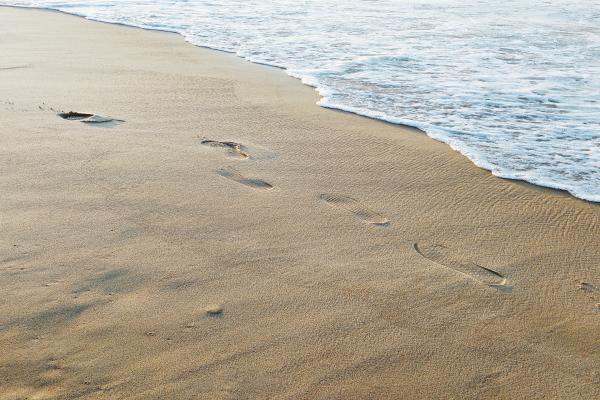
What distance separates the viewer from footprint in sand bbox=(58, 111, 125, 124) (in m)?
3.86

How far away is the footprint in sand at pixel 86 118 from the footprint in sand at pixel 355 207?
1.63m

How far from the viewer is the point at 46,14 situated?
26.8ft

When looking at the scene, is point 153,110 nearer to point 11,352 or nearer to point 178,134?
point 178,134

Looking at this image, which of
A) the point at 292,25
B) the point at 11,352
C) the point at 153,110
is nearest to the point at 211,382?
the point at 11,352

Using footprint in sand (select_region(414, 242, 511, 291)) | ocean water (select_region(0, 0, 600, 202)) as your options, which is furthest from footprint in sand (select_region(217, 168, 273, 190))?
ocean water (select_region(0, 0, 600, 202))

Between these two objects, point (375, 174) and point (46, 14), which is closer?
point (375, 174)

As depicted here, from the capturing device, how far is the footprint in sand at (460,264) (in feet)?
7.80

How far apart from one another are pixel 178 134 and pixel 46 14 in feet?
17.9

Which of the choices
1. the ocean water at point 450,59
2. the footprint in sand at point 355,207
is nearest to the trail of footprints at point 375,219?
the footprint in sand at point 355,207

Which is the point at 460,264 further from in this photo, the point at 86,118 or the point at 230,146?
the point at 86,118

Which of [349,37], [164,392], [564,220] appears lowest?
[164,392]

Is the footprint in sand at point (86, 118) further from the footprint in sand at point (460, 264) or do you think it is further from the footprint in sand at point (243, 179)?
the footprint in sand at point (460, 264)

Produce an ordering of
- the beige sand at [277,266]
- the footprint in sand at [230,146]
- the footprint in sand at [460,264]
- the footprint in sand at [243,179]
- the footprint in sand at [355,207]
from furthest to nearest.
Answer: the footprint in sand at [230,146] < the footprint in sand at [243,179] < the footprint in sand at [355,207] < the footprint in sand at [460,264] < the beige sand at [277,266]

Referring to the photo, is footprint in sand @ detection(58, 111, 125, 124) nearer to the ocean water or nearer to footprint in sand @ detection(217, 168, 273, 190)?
footprint in sand @ detection(217, 168, 273, 190)
